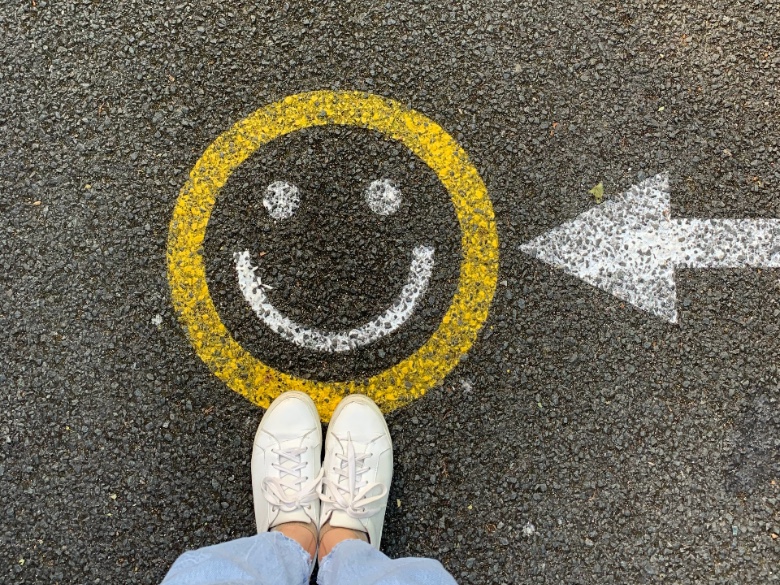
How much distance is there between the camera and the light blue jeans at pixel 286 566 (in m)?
1.62

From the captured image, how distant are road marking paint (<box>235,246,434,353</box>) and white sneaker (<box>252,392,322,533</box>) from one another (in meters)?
0.22

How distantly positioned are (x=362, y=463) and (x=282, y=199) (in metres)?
1.07

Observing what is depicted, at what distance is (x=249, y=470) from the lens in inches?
80.0

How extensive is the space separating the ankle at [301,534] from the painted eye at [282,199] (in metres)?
1.21

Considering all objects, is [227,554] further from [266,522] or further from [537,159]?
[537,159]

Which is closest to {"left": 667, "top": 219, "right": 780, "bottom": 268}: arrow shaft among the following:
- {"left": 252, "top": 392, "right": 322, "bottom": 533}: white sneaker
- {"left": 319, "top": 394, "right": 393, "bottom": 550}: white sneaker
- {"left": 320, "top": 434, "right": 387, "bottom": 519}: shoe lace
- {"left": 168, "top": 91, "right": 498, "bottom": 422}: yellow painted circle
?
{"left": 168, "top": 91, "right": 498, "bottom": 422}: yellow painted circle

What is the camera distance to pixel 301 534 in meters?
2.03

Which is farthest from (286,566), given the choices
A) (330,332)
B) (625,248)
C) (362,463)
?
(625,248)

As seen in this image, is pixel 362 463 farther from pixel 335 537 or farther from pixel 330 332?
pixel 330 332

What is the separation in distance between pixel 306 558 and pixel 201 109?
1.77m

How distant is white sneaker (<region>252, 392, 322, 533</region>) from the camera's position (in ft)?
6.54

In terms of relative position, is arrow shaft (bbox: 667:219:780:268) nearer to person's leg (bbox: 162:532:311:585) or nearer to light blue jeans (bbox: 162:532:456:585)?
light blue jeans (bbox: 162:532:456:585)

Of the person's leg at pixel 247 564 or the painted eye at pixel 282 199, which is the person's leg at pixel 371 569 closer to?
the person's leg at pixel 247 564

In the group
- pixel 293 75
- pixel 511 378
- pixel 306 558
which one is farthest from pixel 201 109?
pixel 306 558
